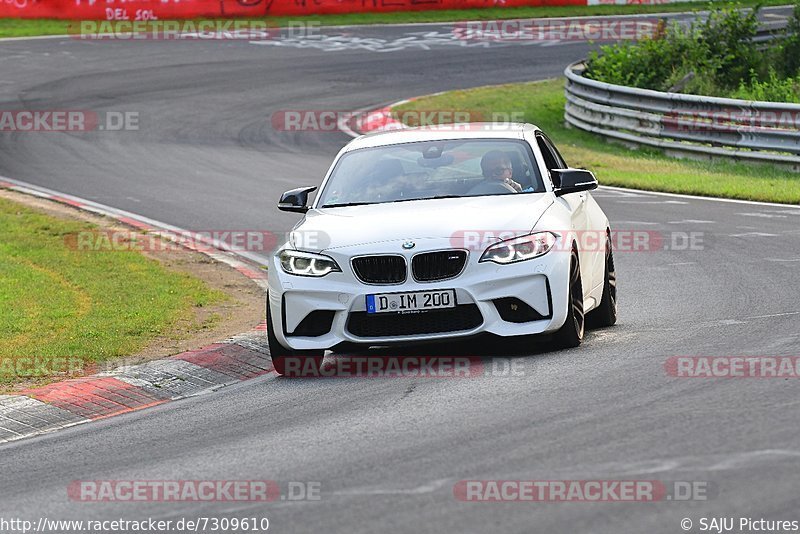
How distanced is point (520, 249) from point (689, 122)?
15.0 meters

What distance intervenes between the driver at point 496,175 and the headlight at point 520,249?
1044 millimetres

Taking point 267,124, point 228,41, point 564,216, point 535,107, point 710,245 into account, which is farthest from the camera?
point 228,41

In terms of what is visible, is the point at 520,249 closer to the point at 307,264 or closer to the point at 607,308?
the point at 307,264

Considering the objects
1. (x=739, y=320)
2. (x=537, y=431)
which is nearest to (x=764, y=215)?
(x=739, y=320)

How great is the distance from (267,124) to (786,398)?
2123 centimetres

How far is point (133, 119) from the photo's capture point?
2836cm

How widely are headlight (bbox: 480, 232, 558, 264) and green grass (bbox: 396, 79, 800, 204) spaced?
32.4 ft

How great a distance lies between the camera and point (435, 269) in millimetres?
9133

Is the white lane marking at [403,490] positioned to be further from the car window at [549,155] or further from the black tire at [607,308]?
the car window at [549,155]

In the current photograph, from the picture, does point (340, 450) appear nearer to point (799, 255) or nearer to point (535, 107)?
point (799, 255)

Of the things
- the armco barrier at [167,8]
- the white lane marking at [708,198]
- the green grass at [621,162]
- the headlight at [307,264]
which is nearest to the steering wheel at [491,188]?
the headlight at [307,264]

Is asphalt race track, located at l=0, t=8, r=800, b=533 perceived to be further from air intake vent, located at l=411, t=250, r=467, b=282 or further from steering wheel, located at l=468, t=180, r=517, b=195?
steering wheel, located at l=468, t=180, r=517, b=195

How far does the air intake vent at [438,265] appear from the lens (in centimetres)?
910

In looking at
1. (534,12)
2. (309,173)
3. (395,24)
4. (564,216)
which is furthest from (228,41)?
(564,216)
